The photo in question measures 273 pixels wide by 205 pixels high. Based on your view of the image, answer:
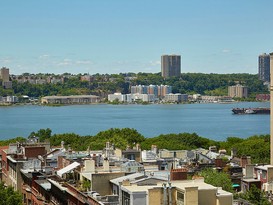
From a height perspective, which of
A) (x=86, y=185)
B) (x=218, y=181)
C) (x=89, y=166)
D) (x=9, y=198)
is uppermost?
(x=89, y=166)

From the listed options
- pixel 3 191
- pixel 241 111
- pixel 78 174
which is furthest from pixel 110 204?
pixel 241 111

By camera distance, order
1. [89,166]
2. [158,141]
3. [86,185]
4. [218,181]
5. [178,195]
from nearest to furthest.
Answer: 1. [178,195]
2. [86,185]
3. [89,166]
4. [218,181]
5. [158,141]

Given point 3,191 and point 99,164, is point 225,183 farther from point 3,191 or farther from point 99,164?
point 3,191

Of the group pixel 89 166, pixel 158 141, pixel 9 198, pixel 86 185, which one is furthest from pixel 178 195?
pixel 158 141

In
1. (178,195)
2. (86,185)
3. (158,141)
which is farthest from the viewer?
(158,141)

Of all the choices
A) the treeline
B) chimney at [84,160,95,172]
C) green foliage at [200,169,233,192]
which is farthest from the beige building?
the treeline

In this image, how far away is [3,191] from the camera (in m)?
22.1

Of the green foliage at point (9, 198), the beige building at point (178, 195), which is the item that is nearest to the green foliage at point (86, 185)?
the green foliage at point (9, 198)

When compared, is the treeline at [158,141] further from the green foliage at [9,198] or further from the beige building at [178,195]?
the beige building at [178,195]

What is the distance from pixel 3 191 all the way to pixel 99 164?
324cm

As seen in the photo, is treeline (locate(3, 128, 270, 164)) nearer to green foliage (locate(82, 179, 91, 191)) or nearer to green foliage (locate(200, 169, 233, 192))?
green foliage (locate(200, 169, 233, 192))

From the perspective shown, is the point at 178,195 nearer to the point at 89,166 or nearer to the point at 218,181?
the point at 89,166

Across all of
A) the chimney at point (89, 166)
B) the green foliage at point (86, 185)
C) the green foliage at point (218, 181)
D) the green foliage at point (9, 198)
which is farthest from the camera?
the green foliage at point (218, 181)

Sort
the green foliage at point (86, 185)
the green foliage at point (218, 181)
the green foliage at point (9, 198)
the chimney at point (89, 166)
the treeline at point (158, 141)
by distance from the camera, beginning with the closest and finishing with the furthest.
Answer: the green foliage at point (86, 185)
the chimney at point (89, 166)
the green foliage at point (9, 198)
the green foliage at point (218, 181)
the treeline at point (158, 141)
